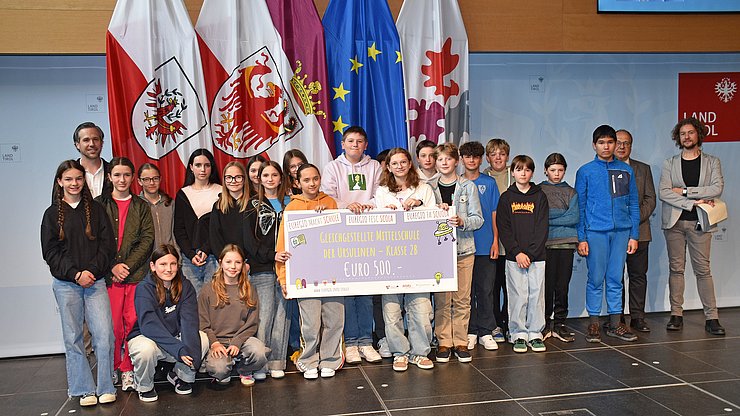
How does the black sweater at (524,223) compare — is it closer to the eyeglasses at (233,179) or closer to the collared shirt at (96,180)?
the eyeglasses at (233,179)

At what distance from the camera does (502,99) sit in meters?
5.93

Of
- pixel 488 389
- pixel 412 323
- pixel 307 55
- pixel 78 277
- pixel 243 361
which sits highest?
pixel 307 55

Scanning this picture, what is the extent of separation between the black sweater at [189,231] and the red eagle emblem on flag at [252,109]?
28.5 inches

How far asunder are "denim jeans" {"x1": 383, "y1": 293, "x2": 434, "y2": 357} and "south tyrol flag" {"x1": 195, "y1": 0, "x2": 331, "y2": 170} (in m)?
1.47

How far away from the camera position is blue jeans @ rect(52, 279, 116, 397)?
3914mm

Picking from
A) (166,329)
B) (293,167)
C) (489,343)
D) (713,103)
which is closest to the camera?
(166,329)

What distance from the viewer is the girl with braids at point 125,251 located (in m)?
4.22

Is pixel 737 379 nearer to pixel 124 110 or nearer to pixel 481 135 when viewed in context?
pixel 481 135

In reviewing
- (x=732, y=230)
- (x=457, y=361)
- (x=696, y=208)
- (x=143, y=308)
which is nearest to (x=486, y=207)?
(x=457, y=361)

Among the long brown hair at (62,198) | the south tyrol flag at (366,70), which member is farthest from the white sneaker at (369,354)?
the long brown hair at (62,198)

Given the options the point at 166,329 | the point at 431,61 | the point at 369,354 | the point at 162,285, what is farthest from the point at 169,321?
the point at 431,61

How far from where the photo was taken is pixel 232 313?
414 centimetres

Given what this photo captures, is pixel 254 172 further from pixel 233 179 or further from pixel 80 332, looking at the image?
pixel 80 332

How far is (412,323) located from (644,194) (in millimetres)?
2410
